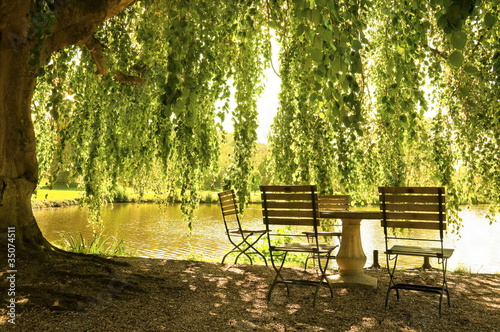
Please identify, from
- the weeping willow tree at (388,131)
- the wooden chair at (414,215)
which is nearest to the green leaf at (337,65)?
the wooden chair at (414,215)

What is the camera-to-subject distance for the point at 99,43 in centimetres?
486

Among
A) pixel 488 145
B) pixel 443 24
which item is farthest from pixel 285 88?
pixel 443 24

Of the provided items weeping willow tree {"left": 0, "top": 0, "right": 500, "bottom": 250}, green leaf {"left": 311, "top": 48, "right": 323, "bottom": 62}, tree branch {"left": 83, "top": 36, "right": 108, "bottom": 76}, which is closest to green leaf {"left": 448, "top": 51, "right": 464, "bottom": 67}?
green leaf {"left": 311, "top": 48, "right": 323, "bottom": 62}

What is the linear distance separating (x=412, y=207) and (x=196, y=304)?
1986mm

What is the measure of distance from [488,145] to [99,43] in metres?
5.09

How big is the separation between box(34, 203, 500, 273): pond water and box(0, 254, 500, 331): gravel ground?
11.0 feet

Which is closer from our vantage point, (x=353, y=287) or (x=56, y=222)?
(x=353, y=287)

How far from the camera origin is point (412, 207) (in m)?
3.53

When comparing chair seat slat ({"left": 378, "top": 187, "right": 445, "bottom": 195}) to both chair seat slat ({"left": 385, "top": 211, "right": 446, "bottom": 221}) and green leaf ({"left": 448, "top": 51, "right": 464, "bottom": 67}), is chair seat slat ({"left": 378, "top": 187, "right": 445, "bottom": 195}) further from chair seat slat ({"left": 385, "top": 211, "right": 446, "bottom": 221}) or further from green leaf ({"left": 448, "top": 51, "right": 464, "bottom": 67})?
green leaf ({"left": 448, "top": 51, "right": 464, "bottom": 67})

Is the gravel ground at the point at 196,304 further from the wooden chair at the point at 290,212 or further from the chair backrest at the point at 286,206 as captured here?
the chair backrest at the point at 286,206

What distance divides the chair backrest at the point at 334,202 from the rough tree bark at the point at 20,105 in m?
3.16

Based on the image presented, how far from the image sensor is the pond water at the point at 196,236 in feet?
30.4

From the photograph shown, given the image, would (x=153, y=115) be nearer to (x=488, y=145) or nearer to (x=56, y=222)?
(x=488, y=145)

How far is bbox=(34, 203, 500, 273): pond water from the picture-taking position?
9258 mm
